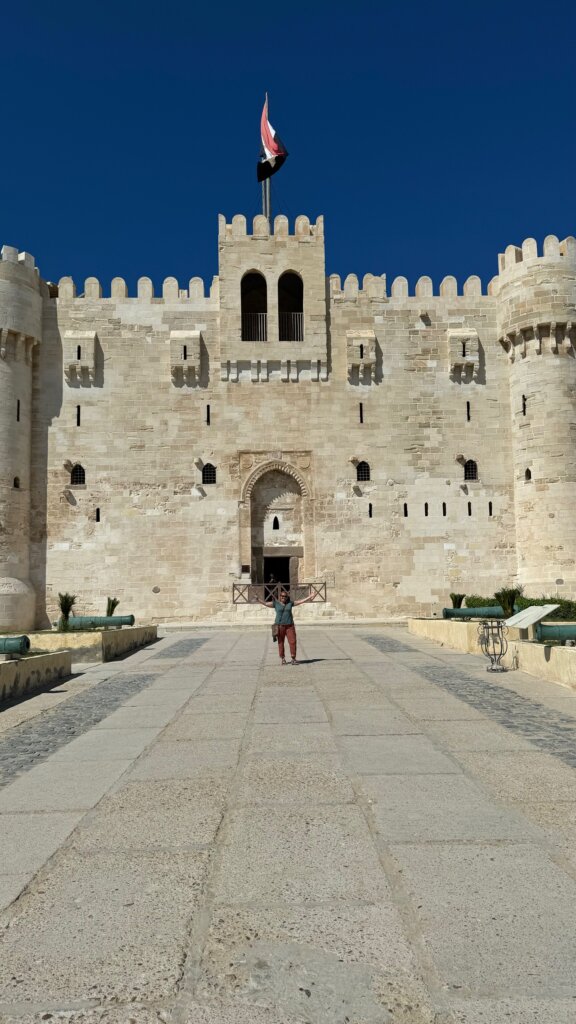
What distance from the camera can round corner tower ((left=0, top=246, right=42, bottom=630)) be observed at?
2216 cm

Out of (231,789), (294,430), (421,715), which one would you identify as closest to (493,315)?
(294,430)

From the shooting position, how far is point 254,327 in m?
24.6

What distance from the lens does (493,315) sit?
2456cm

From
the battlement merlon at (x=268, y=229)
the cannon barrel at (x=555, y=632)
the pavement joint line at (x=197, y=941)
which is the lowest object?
the pavement joint line at (x=197, y=941)

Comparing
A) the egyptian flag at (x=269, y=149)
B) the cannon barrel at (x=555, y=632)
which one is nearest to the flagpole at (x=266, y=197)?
the egyptian flag at (x=269, y=149)

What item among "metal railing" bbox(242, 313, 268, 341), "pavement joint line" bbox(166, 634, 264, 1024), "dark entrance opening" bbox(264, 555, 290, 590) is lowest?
"pavement joint line" bbox(166, 634, 264, 1024)

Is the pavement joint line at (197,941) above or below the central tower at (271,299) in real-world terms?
below

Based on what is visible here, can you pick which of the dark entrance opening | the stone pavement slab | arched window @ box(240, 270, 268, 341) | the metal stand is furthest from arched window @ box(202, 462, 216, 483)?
the stone pavement slab

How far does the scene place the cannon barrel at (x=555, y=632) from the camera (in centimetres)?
889

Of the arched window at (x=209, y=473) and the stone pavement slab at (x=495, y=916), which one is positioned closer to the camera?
the stone pavement slab at (x=495, y=916)

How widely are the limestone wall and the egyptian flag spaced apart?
20.4 m

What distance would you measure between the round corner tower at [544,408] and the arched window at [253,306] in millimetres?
7854

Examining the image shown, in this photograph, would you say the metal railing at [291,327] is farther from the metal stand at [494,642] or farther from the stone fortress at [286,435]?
the metal stand at [494,642]

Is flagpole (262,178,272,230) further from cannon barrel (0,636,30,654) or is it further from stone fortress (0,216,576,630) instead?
cannon barrel (0,636,30,654)
